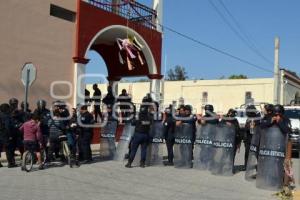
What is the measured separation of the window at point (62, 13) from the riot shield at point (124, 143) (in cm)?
594

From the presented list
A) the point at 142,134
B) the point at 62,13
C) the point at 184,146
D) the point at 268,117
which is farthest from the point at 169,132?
the point at 62,13

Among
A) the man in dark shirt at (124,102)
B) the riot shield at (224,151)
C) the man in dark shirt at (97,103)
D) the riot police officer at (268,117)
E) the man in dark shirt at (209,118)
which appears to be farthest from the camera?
the man in dark shirt at (97,103)

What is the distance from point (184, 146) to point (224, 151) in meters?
1.51

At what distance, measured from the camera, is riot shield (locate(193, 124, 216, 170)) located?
43.7 feet

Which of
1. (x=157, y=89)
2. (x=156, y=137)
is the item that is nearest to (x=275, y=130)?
(x=156, y=137)

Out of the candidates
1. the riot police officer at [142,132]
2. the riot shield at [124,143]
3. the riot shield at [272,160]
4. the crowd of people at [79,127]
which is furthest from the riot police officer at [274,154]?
the riot shield at [124,143]

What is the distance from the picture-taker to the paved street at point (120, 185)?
940 centimetres

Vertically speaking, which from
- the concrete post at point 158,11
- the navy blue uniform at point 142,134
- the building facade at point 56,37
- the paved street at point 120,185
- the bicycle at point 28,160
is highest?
the concrete post at point 158,11

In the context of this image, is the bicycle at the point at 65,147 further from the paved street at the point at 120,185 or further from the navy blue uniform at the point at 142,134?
the navy blue uniform at the point at 142,134

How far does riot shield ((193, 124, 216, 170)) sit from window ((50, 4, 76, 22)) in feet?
25.8

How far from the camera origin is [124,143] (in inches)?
588

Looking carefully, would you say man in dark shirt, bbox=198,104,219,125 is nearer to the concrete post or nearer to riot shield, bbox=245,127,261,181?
riot shield, bbox=245,127,261,181

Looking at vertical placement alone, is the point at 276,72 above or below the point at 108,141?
above

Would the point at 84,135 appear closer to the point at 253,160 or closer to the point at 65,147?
the point at 65,147
